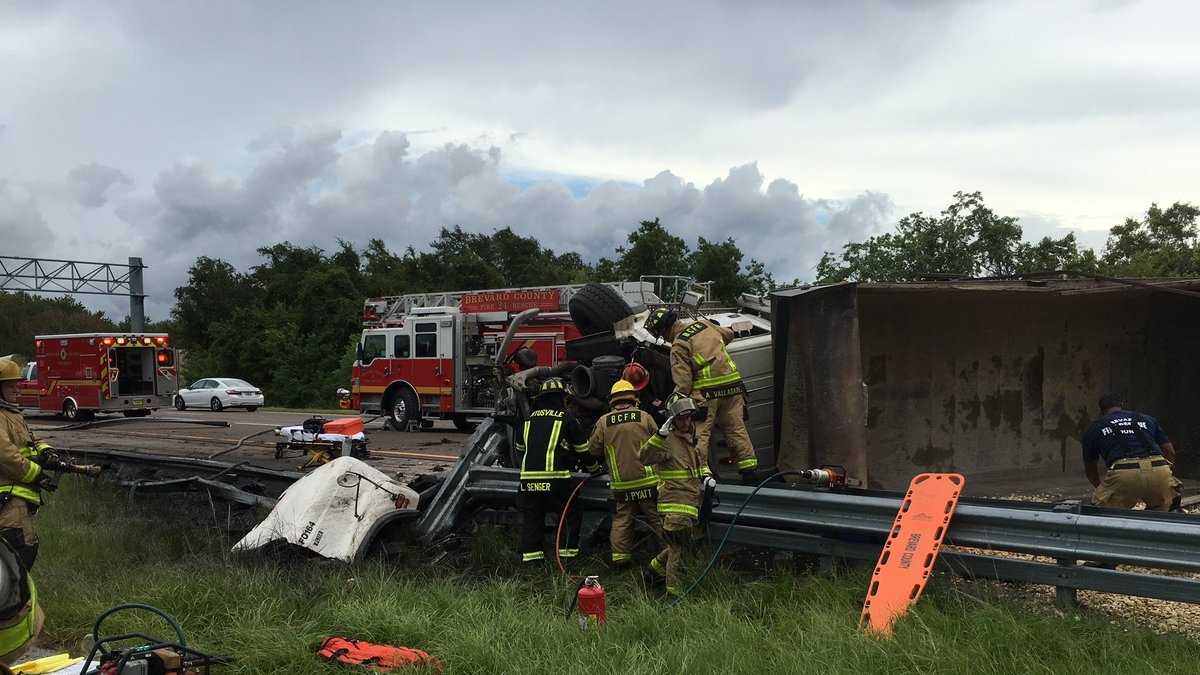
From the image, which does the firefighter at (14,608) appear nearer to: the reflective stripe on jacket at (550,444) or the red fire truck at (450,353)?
the reflective stripe on jacket at (550,444)

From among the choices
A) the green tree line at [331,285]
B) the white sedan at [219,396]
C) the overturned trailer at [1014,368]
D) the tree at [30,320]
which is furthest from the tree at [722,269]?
the tree at [30,320]

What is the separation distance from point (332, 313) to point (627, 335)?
42.5m

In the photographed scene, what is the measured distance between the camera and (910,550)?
502cm

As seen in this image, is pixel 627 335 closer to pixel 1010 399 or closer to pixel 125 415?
pixel 1010 399

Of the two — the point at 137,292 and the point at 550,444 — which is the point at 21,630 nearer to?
the point at 550,444

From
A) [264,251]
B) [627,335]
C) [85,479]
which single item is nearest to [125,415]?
[85,479]

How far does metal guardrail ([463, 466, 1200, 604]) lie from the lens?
4371 mm

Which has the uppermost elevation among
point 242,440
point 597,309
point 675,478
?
point 597,309

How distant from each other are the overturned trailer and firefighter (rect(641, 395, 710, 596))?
2.81 meters

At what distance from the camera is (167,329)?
67.3 m

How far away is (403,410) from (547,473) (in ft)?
45.4

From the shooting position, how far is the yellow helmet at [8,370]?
6464 mm

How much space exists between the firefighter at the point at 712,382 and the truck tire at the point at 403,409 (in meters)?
13.5

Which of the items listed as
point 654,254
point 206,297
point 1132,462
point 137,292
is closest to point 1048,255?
point 654,254
